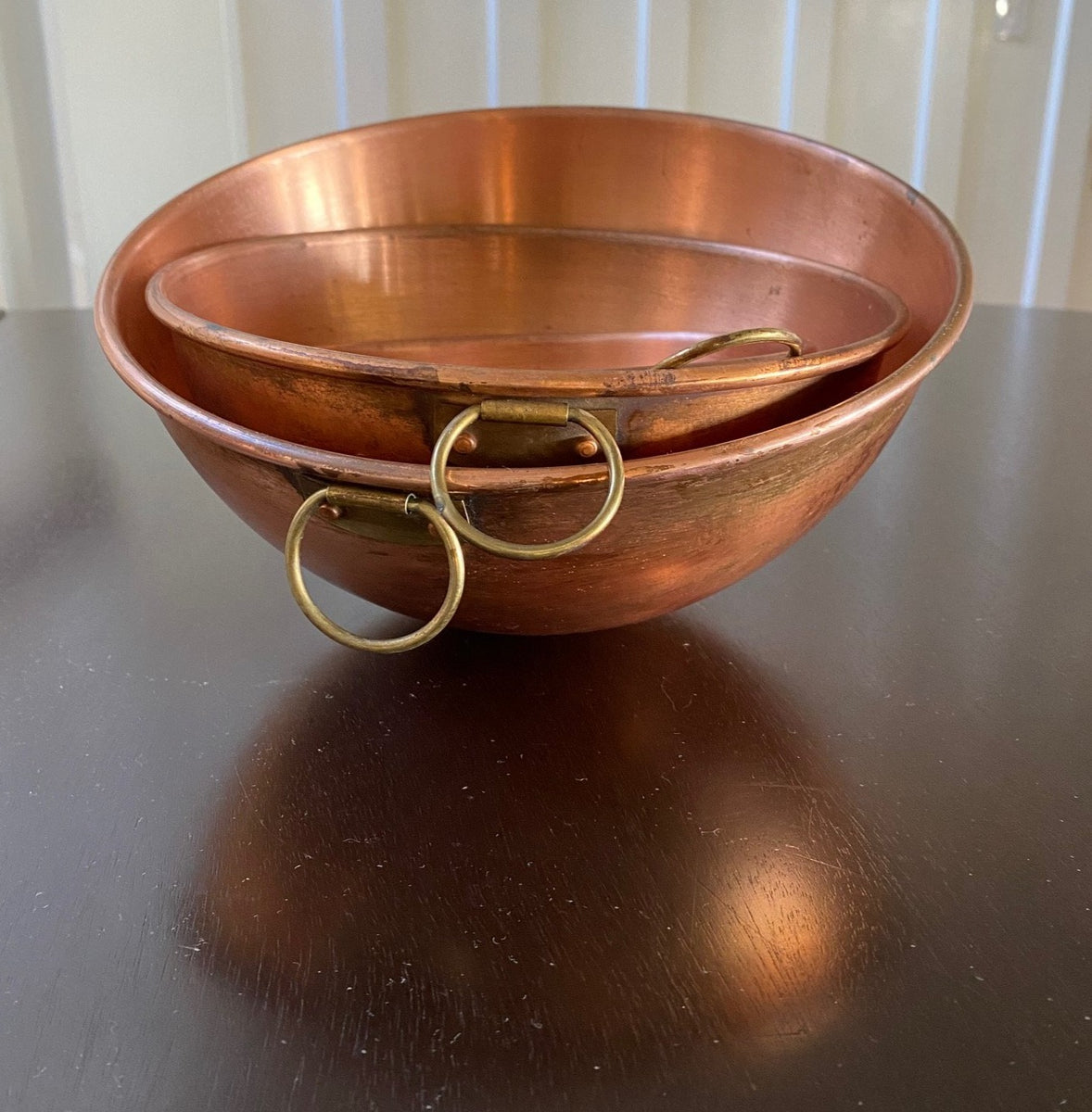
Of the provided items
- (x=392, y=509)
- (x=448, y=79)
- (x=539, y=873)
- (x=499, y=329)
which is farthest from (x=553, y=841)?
(x=448, y=79)

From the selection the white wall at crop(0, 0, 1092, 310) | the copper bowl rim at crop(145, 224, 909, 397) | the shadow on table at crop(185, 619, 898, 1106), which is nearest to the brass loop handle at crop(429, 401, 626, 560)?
the copper bowl rim at crop(145, 224, 909, 397)

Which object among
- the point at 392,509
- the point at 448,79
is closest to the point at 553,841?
the point at 392,509

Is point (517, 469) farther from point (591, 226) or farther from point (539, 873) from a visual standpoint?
point (591, 226)

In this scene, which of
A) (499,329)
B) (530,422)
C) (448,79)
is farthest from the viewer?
(448,79)

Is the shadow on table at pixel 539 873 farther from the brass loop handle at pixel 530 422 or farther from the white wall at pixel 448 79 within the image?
the white wall at pixel 448 79

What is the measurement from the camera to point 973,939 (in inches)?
14.1

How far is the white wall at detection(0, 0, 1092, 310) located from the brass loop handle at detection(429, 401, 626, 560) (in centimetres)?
123

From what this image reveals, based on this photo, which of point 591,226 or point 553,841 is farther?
point 591,226

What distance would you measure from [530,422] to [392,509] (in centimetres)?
5

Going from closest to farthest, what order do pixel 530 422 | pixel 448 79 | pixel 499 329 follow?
pixel 530 422
pixel 499 329
pixel 448 79

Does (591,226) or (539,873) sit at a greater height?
(591,226)

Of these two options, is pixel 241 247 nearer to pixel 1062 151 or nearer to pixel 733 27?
pixel 733 27

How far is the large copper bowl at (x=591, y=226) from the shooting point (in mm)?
394

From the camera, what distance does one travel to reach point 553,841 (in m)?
0.40
